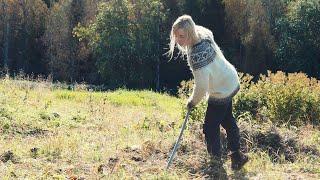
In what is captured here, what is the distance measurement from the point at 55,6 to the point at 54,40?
221 centimetres

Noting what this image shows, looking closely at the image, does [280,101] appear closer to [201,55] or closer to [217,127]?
[217,127]

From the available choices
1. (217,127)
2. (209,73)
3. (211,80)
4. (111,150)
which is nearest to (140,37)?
(111,150)

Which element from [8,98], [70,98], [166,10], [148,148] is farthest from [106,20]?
[148,148]

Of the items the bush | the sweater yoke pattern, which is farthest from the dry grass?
the sweater yoke pattern

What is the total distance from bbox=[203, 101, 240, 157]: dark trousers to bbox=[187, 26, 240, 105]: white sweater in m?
0.10

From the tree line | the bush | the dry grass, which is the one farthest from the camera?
the tree line

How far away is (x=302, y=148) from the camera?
6762 millimetres

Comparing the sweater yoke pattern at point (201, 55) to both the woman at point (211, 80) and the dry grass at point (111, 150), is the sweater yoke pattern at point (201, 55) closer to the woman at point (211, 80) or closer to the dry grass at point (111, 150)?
the woman at point (211, 80)

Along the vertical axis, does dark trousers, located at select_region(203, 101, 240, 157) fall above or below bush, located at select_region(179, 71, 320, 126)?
above

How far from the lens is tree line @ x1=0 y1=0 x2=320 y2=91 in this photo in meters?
27.4

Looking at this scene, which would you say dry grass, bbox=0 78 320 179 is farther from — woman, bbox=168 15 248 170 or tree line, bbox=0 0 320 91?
tree line, bbox=0 0 320 91

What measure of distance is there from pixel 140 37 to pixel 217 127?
25213 millimetres

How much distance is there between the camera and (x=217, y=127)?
223 inches

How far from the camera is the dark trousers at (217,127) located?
18.4 feet
